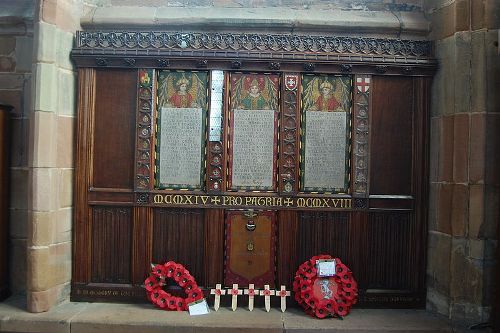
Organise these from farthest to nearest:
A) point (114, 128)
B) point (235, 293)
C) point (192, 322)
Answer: point (114, 128), point (235, 293), point (192, 322)

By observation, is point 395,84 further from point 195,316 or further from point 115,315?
point 115,315

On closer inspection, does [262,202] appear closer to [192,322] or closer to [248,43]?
[192,322]

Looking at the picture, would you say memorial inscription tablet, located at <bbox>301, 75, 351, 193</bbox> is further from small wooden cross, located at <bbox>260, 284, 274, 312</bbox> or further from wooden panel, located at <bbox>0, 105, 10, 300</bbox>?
wooden panel, located at <bbox>0, 105, 10, 300</bbox>

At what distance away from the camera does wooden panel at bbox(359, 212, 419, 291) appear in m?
5.08

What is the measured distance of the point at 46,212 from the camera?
472 cm

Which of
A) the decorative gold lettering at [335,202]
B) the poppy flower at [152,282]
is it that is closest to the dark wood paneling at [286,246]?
the decorative gold lettering at [335,202]

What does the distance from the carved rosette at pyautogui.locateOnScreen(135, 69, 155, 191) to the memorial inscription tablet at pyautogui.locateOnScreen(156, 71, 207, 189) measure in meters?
0.11

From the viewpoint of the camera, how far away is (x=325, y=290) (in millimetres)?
4824

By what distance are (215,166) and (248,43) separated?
157cm

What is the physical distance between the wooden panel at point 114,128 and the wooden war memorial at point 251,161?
18mm

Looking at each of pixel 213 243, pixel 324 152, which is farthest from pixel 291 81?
pixel 213 243

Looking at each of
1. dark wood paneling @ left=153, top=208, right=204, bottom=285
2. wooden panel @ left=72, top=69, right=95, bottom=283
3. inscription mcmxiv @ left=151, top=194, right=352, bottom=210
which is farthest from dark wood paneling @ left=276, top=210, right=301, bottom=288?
wooden panel @ left=72, top=69, right=95, bottom=283

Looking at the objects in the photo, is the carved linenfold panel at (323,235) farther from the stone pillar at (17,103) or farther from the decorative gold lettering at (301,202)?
the stone pillar at (17,103)

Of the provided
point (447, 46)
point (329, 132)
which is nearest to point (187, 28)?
point (329, 132)
